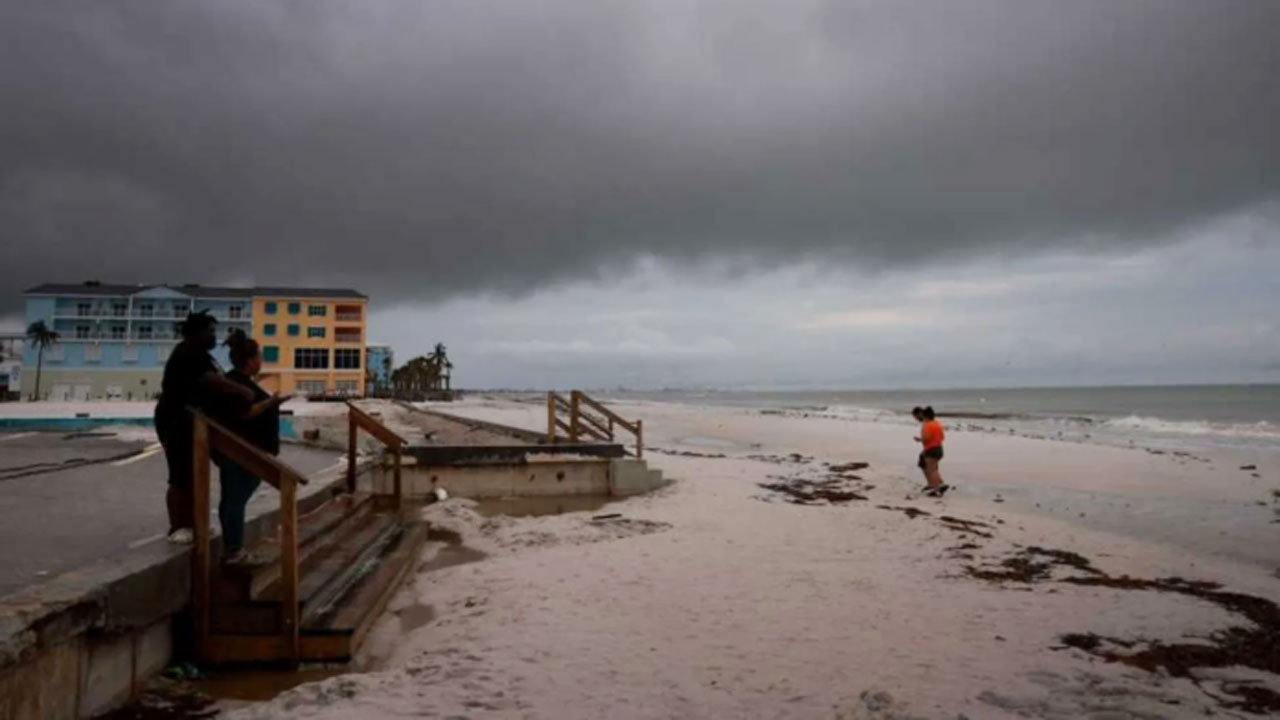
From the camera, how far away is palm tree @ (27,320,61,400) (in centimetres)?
5938

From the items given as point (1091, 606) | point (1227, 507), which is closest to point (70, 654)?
point (1091, 606)

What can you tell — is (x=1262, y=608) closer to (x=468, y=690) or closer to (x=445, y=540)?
(x=468, y=690)

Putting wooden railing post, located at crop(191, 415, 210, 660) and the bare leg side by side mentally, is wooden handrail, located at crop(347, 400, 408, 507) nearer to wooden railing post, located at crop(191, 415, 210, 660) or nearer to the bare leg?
wooden railing post, located at crop(191, 415, 210, 660)

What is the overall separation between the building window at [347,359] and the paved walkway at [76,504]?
2206 inches

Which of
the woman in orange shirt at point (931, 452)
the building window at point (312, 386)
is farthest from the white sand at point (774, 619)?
the building window at point (312, 386)

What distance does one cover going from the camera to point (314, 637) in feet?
15.3

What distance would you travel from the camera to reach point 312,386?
219 ft

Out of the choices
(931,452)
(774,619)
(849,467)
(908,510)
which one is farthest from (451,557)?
(849,467)

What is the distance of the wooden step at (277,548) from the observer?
474 centimetres

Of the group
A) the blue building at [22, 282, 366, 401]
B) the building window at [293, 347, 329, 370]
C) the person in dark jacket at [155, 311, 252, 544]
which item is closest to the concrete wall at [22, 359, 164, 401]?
the blue building at [22, 282, 366, 401]

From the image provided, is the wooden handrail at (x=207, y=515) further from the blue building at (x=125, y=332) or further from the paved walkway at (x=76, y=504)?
the blue building at (x=125, y=332)

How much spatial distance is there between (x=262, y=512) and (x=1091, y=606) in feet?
23.5

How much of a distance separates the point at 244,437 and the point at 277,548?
1.10 metres

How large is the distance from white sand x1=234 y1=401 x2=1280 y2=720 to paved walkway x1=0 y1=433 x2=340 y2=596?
1.98 metres
